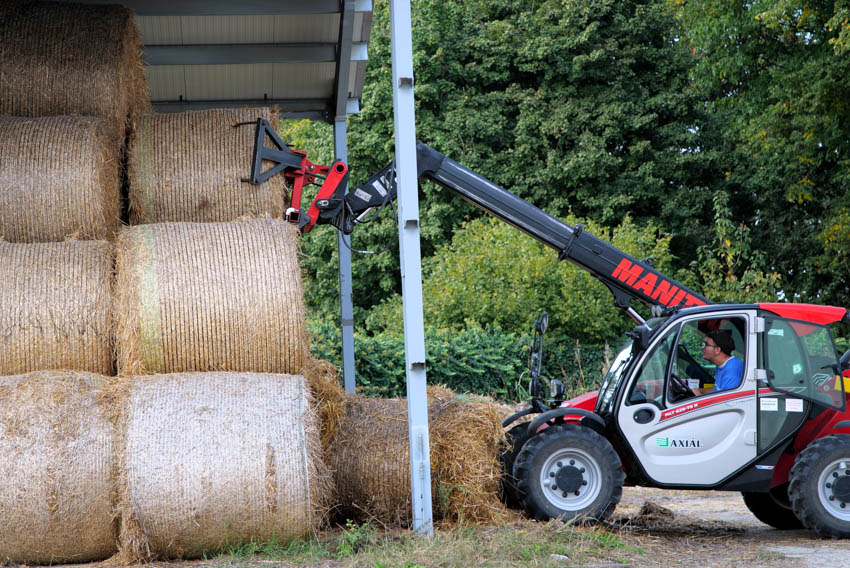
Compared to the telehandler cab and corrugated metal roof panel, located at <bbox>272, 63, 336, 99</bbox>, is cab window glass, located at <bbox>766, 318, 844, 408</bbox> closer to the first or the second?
the telehandler cab

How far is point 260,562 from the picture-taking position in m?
5.53

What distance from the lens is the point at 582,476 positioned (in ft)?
22.9

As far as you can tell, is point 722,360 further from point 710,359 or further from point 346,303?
point 346,303

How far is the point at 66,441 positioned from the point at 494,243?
13.1m

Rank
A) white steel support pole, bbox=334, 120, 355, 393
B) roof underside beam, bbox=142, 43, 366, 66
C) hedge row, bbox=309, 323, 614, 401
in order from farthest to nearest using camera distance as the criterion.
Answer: hedge row, bbox=309, 323, 614, 401
white steel support pole, bbox=334, 120, 355, 393
roof underside beam, bbox=142, 43, 366, 66

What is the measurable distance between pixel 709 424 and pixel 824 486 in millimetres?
878

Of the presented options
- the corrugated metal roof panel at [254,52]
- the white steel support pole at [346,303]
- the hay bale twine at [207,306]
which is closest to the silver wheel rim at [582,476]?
the hay bale twine at [207,306]

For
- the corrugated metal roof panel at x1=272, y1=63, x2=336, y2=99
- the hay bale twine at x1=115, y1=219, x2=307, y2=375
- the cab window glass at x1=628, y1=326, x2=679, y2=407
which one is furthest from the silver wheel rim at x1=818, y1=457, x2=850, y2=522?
the corrugated metal roof panel at x1=272, y1=63, x2=336, y2=99

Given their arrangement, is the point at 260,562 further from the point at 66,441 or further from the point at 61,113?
the point at 61,113

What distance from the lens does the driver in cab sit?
23.4ft

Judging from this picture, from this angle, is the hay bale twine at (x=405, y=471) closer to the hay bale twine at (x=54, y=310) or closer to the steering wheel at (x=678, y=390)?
the steering wheel at (x=678, y=390)

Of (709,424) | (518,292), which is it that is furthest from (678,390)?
(518,292)

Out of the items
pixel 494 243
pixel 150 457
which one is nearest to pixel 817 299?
pixel 494 243

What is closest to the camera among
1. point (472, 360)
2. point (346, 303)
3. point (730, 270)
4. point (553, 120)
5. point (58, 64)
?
point (58, 64)
